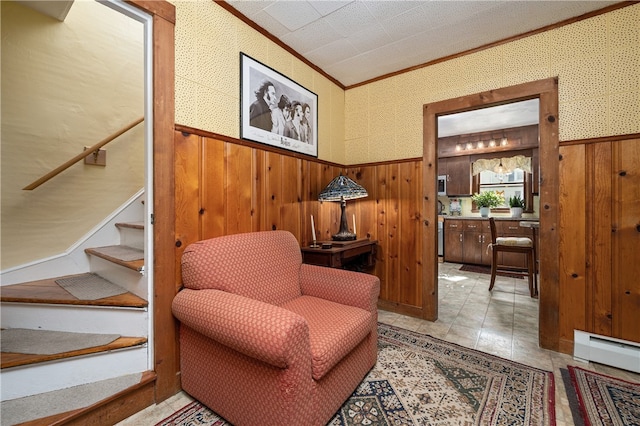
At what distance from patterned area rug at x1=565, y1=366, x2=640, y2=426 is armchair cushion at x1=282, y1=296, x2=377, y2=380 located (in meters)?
1.17

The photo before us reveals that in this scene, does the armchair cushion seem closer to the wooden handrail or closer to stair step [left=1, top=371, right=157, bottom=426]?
stair step [left=1, top=371, right=157, bottom=426]

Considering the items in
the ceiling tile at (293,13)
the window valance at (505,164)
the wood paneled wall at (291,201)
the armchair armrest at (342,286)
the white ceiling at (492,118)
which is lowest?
the armchair armrest at (342,286)

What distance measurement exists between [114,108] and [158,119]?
3.81 feet

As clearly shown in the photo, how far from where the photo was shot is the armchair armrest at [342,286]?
65.4 inches

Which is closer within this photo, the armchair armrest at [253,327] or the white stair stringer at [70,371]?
the armchair armrest at [253,327]

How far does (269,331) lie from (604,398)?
78.2 inches

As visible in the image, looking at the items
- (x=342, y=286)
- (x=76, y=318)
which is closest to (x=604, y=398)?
(x=342, y=286)

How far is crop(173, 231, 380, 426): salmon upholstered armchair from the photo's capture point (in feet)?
3.55

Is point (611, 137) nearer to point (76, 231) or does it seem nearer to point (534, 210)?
point (534, 210)

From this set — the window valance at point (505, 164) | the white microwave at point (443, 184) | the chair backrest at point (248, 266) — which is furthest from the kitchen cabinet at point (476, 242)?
the chair backrest at point (248, 266)

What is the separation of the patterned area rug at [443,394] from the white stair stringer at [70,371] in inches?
14.3

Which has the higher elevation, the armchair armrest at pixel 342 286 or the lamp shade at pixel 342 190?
the lamp shade at pixel 342 190

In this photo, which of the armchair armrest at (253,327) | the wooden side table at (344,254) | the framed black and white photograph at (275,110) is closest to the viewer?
the armchair armrest at (253,327)

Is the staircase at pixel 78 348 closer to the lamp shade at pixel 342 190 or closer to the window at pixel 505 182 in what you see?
the lamp shade at pixel 342 190
